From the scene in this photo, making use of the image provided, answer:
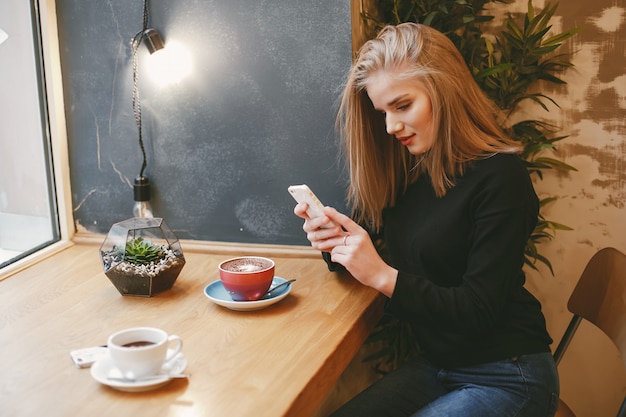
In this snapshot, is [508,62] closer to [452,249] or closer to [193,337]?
[452,249]

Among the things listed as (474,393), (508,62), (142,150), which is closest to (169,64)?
(142,150)

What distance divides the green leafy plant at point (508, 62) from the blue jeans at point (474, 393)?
432 mm

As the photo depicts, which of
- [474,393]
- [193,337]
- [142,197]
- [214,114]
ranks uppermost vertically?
[214,114]

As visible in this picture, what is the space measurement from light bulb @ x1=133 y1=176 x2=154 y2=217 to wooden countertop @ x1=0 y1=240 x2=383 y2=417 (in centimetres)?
18

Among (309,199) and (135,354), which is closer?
(135,354)

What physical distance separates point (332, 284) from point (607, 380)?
1042mm

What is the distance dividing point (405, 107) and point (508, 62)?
63cm

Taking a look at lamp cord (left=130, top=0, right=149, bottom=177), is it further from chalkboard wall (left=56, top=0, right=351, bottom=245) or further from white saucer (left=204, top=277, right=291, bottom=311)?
white saucer (left=204, top=277, right=291, bottom=311)

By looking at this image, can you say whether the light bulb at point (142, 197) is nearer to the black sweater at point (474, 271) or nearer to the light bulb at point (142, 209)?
the light bulb at point (142, 209)

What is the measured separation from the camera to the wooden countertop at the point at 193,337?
1.03 metres

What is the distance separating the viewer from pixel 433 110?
1349 mm

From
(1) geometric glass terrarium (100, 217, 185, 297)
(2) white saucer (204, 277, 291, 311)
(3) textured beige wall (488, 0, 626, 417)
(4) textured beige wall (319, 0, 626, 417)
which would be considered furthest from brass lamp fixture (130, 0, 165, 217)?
(3) textured beige wall (488, 0, 626, 417)

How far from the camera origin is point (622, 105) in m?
1.86

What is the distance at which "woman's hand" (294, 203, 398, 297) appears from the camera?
1340mm
